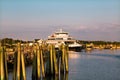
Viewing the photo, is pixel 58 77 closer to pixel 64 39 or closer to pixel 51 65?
pixel 51 65

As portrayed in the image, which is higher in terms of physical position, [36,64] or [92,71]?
[36,64]

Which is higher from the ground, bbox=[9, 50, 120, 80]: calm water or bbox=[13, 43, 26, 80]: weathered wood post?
bbox=[13, 43, 26, 80]: weathered wood post

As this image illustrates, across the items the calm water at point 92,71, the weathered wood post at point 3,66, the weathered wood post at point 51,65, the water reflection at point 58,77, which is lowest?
the calm water at point 92,71

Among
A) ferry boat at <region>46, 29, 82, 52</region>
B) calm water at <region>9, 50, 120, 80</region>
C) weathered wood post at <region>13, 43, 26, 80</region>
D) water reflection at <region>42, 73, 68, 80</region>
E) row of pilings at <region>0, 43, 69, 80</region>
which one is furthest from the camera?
ferry boat at <region>46, 29, 82, 52</region>

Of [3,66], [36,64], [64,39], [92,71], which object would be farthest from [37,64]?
[64,39]

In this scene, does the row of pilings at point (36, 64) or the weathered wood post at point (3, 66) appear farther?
the row of pilings at point (36, 64)

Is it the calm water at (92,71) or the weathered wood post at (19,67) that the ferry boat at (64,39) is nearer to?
the calm water at (92,71)

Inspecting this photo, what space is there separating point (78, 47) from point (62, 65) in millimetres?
92023

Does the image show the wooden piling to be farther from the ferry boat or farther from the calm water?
the ferry boat

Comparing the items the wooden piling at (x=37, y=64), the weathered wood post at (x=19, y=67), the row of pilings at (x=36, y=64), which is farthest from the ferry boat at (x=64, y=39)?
the weathered wood post at (x=19, y=67)

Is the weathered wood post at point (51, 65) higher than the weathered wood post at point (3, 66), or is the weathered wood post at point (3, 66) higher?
the weathered wood post at point (3, 66)

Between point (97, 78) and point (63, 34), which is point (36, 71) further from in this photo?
point (63, 34)

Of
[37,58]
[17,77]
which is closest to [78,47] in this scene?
[37,58]

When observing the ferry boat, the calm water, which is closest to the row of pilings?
the calm water
